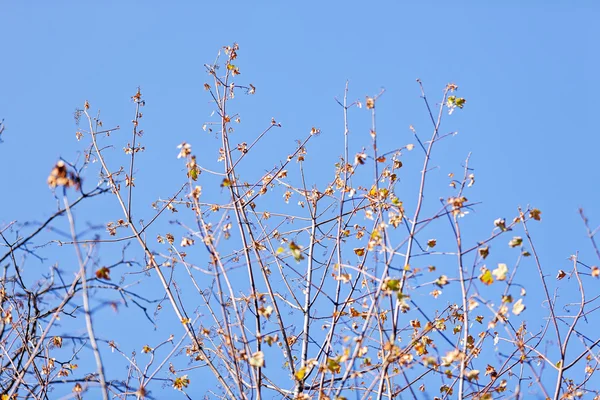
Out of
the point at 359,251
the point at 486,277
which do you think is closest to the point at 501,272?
the point at 486,277

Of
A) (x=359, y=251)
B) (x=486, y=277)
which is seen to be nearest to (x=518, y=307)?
(x=486, y=277)

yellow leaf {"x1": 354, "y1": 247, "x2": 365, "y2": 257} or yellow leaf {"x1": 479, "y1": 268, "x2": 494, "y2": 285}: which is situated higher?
yellow leaf {"x1": 354, "y1": 247, "x2": 365, "y2": 257}

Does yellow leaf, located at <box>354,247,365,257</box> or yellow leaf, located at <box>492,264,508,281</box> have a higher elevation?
yellow leaf, located at <box>354,247,365,257</box>

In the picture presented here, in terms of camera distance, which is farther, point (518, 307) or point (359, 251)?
point (359, 251)

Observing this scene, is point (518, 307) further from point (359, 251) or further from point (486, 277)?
point (359, 251)

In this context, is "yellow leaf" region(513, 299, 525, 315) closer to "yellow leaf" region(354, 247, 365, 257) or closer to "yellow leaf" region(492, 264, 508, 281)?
"yellow leaf" region(492, 264, 508, 281)

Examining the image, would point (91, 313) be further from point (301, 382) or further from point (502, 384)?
point (502, 384)

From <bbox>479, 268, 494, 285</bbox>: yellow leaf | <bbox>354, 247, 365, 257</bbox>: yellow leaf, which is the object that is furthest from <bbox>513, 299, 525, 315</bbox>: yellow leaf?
<bbox>354, 247, 365, 257</bbox>: yellow leaf

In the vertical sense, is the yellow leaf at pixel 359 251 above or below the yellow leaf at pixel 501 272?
above

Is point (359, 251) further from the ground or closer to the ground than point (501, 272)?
further from the ground

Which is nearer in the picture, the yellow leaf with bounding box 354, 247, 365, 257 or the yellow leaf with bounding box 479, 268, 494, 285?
the yellow leaf with bounding box 479, 268, 494, 285

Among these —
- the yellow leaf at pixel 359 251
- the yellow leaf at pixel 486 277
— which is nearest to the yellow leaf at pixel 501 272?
the yellow leaf at pixel 486 277

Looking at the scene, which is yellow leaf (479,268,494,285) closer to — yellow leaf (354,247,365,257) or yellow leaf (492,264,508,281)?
yellow leaf (492,264,508,281)

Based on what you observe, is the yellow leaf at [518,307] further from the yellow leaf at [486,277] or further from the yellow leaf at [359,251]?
the yellow leaf at [359,251]
